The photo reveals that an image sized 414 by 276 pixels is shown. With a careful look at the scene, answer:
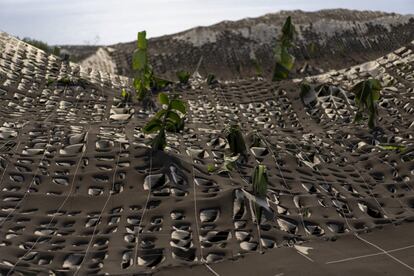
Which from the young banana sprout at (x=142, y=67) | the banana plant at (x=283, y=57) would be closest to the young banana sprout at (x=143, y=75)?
the young banana sprout at (x=142, y=67)

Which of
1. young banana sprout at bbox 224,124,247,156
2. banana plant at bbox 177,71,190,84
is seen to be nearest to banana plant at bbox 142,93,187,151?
young banana sprout at bbox 224,124,247,156

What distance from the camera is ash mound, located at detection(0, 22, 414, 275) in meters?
5.13

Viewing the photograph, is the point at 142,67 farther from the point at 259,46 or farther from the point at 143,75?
the point at 259,46

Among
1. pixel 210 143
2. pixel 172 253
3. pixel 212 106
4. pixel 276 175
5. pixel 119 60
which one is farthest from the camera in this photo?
pixel 119 60

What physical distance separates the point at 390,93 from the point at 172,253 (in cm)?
916

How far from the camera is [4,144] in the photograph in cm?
796

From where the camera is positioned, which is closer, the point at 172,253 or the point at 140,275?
the point at 140,275

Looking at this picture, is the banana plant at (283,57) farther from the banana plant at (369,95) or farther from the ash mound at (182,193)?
the banana plant at (369,95)

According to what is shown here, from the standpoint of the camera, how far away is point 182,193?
6410mm

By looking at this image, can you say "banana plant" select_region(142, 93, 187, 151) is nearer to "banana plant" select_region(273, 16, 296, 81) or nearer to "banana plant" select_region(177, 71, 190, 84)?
"banana plant" select_region(273, 16, 296, 81)

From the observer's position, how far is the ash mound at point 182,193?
16.8ft

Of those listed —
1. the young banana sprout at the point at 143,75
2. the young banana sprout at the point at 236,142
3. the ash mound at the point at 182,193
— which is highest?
the young banana sprout at the point at 143,75

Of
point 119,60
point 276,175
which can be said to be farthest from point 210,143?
point 119,60

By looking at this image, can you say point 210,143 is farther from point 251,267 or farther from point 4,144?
point 251,267
